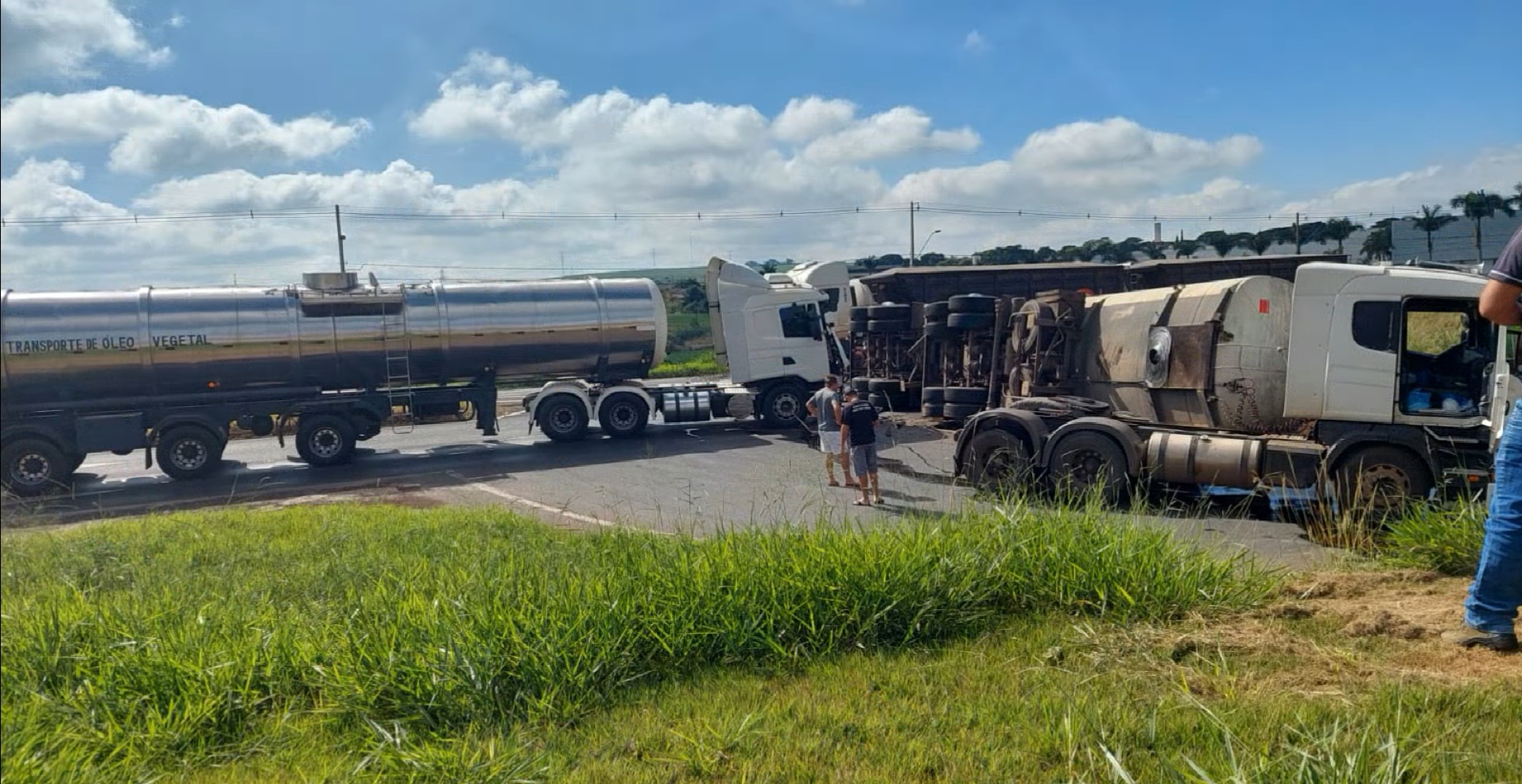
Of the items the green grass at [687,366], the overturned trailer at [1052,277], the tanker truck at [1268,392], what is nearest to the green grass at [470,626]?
the tanker truck at [1268,392]

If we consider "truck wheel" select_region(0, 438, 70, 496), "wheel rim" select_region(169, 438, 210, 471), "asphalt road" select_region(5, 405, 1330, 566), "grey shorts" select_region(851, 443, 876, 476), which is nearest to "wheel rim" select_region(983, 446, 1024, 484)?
"asphalt road" select_region(5, 405, 1330, 566)

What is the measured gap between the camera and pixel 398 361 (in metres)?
16.5

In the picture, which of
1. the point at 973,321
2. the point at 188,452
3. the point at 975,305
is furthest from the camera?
the point at 975,305

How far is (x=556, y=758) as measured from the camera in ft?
11.6

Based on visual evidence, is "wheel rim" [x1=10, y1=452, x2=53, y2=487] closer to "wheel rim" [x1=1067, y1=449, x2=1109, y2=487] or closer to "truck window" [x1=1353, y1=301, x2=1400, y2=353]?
"wheel rim" [x1=1067, y1=449, x2=1109, y2=487]

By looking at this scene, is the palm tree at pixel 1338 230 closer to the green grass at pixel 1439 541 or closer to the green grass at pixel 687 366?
the green grass at pixel 687 366

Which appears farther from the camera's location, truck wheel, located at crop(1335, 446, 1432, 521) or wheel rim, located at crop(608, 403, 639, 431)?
wheel rim, located at crop(608, 403, 639, 431)

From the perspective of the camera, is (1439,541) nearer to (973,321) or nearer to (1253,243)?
(973,321)

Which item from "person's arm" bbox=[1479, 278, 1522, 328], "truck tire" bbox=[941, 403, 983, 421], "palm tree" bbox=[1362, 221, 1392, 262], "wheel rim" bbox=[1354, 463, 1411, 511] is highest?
"palm tree" bbox=[1362, 221, 1392, 262]

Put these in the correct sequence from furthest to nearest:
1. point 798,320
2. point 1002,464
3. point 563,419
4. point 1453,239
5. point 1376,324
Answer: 1. point 1453,239
2. point 798,320
3. point 563,419
4. point 1002,464
5. point 1376,324

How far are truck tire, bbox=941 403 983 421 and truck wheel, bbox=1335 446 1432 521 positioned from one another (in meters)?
6.84

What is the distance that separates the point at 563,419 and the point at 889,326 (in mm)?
Result: 6737

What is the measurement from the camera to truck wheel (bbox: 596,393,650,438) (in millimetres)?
18234

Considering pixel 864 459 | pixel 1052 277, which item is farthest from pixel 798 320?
pixel 864 459
